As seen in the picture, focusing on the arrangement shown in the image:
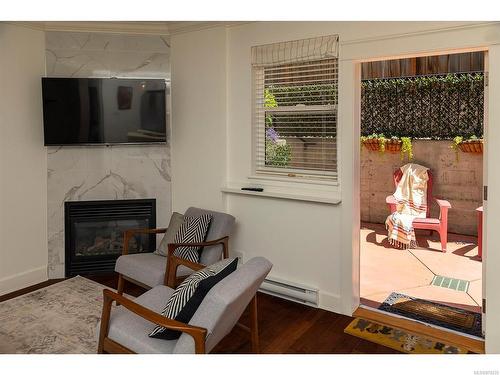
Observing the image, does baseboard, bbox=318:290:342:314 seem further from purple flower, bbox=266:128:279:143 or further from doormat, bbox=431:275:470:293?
purple flower, bbox=266:128:279:143

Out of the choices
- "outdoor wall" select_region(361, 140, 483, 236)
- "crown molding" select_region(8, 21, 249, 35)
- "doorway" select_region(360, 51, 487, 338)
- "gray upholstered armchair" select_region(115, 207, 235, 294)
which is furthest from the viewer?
"outdoor wall" select_region(361, 140, 483, 236)

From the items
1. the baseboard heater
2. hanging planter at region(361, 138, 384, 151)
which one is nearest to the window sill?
the baseboard heater

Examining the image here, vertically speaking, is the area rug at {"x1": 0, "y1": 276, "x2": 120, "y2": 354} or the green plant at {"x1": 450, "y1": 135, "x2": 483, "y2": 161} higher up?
the green plant at {"x1": 450, "y1": 135, "x2": 483, "y2": 161}

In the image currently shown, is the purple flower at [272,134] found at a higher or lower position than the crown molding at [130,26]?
lower

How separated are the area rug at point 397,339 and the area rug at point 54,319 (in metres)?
1.86

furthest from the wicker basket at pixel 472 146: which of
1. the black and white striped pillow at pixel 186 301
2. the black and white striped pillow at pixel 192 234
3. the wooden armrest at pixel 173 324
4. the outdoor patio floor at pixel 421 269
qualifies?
the wooden armrest at pixel 173 324

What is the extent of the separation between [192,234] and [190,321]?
5.04ft

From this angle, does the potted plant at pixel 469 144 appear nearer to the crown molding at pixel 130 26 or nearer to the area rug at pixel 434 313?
A: the area rug at pixel 434 313

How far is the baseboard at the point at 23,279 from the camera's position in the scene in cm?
407

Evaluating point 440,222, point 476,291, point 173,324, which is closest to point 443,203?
point 440,222

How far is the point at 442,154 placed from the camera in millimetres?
6129

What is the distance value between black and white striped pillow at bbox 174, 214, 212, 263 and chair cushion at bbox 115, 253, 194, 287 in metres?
0.13

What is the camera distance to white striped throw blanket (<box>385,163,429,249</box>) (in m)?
5.62
